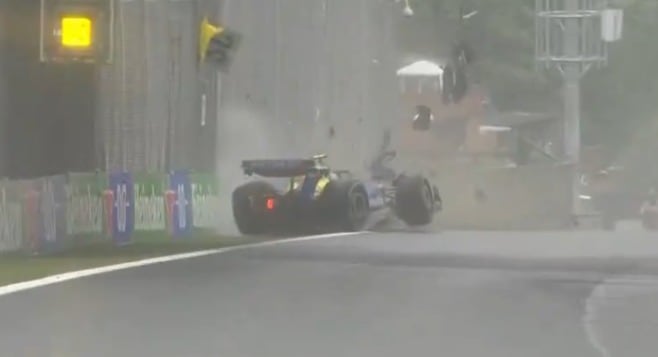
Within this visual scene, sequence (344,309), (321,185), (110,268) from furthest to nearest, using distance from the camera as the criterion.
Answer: (321,185) → (110,268) → (344,309)

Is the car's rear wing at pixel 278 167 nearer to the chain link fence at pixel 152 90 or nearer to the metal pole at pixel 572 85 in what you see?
the chain link fence at pixel 152 90

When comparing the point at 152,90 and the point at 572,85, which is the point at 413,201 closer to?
the point at 152,90

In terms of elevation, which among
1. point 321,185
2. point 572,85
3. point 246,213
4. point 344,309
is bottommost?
point 344,309

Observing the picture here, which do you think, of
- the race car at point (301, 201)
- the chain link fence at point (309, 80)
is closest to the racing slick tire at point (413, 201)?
the race car at point (301, 201)

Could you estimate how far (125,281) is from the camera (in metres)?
15.0

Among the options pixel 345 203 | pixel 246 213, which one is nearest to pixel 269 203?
pixel 246 213

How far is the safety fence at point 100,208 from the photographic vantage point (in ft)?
59.8

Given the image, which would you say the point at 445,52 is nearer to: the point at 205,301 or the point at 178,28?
the point at 178,28

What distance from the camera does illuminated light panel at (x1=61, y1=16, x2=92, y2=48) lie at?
14.9 metres

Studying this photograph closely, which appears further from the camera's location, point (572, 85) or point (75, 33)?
point (572, 85)

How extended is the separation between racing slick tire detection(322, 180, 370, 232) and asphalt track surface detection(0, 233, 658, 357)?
5.45 metres

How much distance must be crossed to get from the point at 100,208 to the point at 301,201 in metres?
4.46

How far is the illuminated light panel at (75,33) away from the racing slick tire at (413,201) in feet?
38.9

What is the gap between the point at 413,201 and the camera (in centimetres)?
2614
